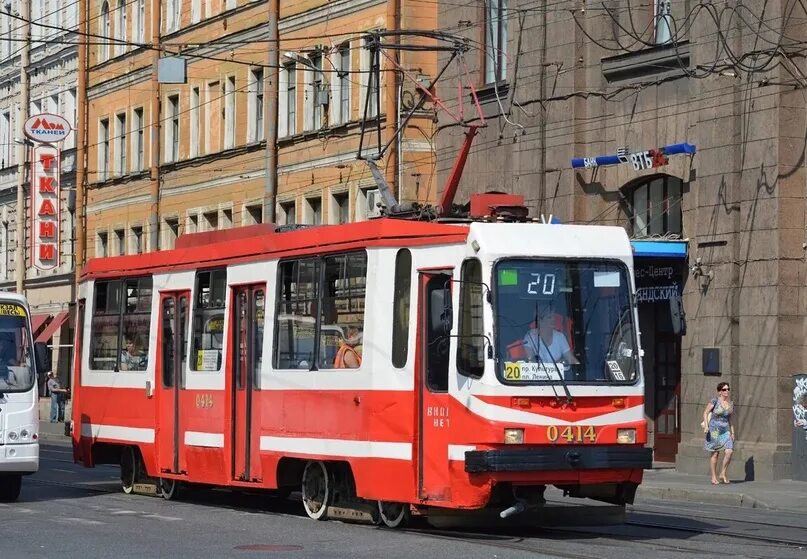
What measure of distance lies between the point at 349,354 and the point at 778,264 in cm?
1094

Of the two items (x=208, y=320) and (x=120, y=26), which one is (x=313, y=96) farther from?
(x=208, y=320)

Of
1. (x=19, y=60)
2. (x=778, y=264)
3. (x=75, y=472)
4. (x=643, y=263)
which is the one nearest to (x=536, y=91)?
(x=643, y=263)

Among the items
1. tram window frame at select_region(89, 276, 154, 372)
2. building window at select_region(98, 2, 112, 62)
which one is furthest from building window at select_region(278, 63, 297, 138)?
tram window frame at select_region(89, 276, 154, 372)

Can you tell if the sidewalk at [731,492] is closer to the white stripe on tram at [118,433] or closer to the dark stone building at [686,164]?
the dark stone building at [686,164]

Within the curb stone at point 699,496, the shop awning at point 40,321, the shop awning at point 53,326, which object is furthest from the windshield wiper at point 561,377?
the shop awning at point 40,321

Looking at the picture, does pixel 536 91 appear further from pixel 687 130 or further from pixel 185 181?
pixel 185 181

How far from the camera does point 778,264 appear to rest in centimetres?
2731

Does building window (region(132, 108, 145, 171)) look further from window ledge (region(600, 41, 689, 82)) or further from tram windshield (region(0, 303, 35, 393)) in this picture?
tram windshield (region(0, 303, 35, 393))

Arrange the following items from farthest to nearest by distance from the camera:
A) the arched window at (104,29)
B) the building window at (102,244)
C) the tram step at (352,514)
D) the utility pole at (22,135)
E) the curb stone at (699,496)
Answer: the utility pole at (22,135)
the building window at (102,244)
the arched window at (104,29)
the curb stone at (699,496)
the tram step at (352,514)

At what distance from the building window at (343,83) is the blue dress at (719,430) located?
51.2 feet

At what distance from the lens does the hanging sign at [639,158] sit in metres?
29.4

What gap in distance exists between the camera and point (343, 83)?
4091 cm

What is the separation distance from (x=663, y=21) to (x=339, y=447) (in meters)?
14.6

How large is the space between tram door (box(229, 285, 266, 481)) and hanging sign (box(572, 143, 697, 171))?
10938mm
